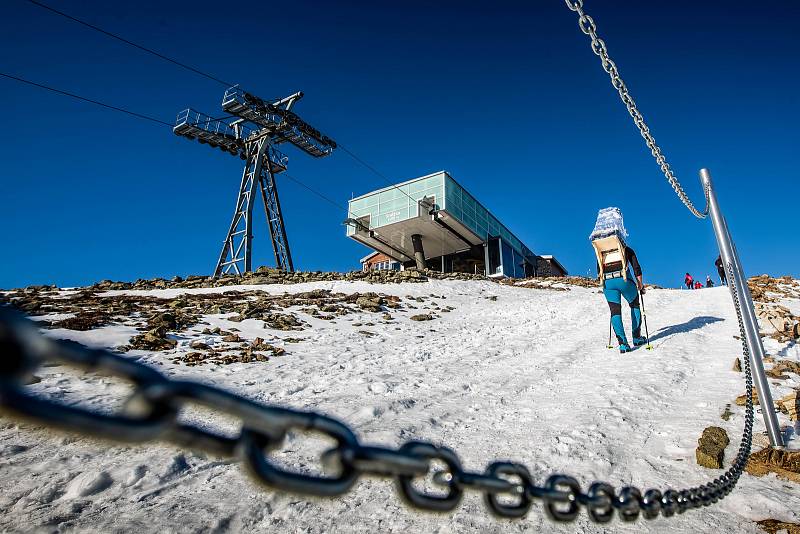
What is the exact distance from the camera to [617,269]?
931cm

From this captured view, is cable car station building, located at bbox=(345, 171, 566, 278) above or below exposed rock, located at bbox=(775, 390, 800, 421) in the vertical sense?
above

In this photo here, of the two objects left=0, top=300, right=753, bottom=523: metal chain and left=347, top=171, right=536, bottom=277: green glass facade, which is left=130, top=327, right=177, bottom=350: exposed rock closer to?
left=0, top=300, right=753, bottom=523: metal chain

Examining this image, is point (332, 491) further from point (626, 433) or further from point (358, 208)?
point (358, 208)

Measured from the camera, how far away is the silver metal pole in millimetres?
3934

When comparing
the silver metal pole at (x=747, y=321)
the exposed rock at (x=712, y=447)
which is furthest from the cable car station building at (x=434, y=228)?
the exposed rock at (x=712, y=447)

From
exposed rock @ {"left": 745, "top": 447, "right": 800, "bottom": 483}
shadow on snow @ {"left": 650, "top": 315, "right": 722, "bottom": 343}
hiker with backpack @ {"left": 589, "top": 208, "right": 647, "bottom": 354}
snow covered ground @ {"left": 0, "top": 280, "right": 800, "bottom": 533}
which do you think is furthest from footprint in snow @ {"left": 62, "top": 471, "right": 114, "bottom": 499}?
shadow on snow @ {"left": 650, "top": 315, "right": 722, "bottom": 343}

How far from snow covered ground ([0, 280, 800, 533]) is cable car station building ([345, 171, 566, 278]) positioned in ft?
80.9

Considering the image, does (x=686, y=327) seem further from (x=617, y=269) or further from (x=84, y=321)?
(x=84, y=321)

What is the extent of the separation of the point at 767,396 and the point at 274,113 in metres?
28.7

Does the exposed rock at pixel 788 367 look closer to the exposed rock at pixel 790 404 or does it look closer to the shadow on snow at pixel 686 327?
the exposed rock at pixel 790 404

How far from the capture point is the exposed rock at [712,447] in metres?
3.72

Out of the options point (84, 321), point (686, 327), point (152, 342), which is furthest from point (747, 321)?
point (84, 321)

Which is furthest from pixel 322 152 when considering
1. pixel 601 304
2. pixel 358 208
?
pixel 601 304

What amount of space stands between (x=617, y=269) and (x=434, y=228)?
27.6 metres
